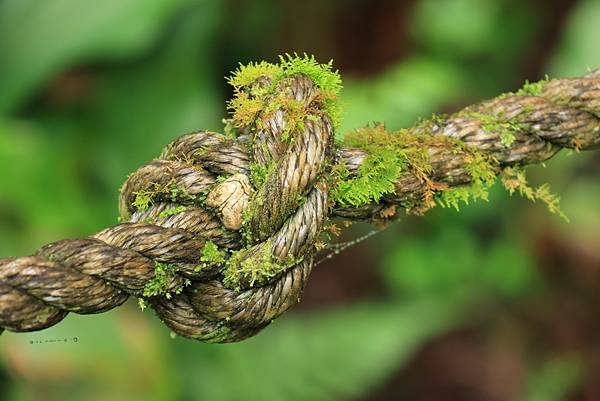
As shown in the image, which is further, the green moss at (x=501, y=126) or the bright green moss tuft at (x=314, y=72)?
the green moss at (x=501, y=126)

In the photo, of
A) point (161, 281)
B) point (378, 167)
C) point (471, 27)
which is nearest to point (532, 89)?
point (378, 167)

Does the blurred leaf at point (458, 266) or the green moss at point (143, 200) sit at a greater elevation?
the blurred leaf at point (458, 266)

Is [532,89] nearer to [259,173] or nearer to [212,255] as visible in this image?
[259,173]

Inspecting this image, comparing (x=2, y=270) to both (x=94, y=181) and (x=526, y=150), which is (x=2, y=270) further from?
(x=94, y=181)

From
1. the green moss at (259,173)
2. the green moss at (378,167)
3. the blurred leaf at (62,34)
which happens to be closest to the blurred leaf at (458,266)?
the blurred leaf at (62,34)

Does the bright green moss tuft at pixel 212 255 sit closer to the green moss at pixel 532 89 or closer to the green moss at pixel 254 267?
the green moss at pixel 254 267

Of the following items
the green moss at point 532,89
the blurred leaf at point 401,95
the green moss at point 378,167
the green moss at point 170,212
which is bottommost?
the green moss at point 170,212

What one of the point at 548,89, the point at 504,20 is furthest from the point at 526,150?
the point at 504,20

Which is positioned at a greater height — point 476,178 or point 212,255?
point 476,178
